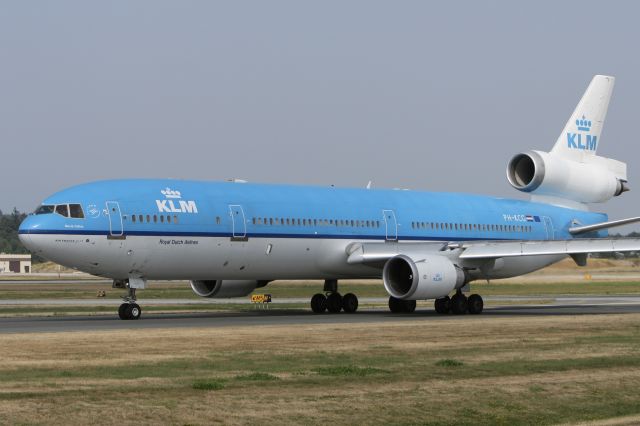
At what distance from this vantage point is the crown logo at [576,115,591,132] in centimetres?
4919

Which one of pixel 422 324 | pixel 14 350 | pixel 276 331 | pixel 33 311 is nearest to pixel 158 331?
pixel 276 331

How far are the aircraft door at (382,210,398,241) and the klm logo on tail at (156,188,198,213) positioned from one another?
9.00 meters

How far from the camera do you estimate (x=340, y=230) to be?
1590 inches

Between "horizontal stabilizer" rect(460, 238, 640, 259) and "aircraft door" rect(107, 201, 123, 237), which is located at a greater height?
"aircraft door" rect(107, 201, 123, 237)

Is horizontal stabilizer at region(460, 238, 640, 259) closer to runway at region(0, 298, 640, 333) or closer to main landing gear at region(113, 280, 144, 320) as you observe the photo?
runway at region(0, 298, 640, 333)

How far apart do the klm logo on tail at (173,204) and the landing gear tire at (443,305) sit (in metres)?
10.0

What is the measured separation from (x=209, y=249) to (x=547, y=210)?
18.2 m

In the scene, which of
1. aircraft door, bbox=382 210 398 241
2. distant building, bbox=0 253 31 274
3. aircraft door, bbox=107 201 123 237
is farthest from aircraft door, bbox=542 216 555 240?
distant building, bbox=0 253 31 274

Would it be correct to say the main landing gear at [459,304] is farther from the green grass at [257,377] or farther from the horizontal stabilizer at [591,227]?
the green grass at [257,377]

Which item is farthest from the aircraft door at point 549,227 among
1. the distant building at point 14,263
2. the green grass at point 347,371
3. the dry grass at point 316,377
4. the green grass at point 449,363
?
the distant building at point 14,263

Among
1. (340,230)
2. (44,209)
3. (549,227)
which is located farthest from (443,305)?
(44,209)

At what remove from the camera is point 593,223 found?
49.5 m

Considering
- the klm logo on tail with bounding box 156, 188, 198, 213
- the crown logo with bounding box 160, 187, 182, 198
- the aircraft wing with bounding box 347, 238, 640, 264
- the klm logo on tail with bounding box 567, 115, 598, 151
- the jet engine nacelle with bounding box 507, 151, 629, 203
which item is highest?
the klm logo on tail with bounding box 567, 115, 598, 151

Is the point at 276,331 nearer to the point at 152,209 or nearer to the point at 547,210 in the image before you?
the point at 152,209
